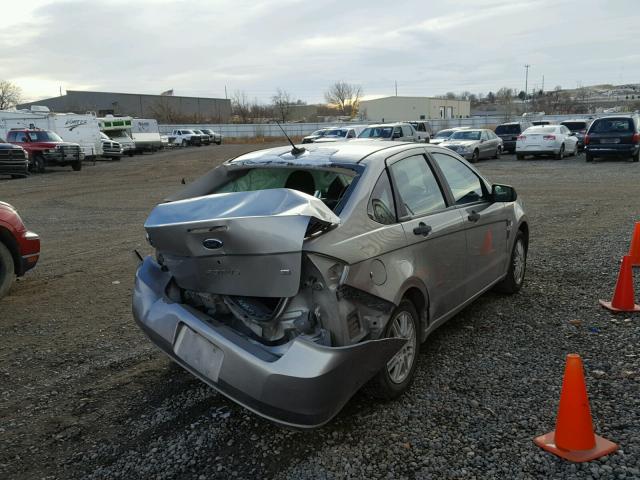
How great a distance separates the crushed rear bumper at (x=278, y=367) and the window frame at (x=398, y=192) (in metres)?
0.96

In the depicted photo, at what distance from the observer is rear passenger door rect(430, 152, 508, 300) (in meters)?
4.80

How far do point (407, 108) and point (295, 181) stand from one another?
329 feet

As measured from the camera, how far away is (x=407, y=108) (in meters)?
101

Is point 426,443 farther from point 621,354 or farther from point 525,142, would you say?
point 525,142

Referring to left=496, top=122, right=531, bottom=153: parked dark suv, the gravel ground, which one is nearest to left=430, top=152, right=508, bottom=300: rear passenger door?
the gravel ground

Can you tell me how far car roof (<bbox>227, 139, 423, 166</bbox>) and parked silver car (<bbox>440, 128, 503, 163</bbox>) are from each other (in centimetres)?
2126

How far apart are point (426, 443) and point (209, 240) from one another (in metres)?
1.70

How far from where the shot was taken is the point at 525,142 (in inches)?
1013

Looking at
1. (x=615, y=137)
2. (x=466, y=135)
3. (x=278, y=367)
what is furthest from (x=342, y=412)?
(x=466, y=135)

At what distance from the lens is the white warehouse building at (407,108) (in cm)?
9969

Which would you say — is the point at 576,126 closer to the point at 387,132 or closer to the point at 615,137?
the point at 615,137

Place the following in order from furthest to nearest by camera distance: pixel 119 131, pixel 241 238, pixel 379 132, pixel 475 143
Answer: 1. pixel 119 131
2. pixel 475 143
3. pixel 379 132
4. pixel 241 238

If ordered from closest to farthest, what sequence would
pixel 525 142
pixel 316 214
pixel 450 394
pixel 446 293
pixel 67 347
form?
pixel 316 214
pixel 450 394
pixel 446 293
pixel 67 347
pixel 525 142

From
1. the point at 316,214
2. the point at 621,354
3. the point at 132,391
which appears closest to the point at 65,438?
the point at 132,391
